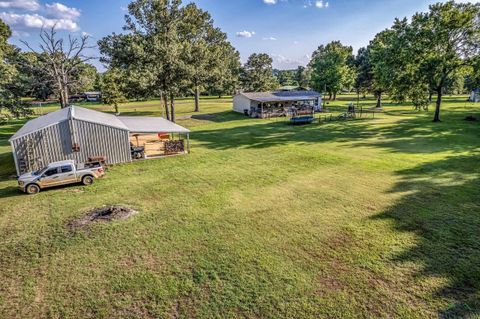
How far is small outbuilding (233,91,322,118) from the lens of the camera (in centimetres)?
4438

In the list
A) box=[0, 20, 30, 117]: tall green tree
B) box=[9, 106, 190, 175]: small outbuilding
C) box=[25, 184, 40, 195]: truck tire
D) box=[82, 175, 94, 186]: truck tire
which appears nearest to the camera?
box=[25, 184, 40, 195]: truck tire

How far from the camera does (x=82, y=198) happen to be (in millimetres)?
13727

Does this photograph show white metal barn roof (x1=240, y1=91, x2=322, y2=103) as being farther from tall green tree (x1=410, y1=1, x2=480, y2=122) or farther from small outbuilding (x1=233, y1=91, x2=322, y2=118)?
tall green tree (x1=410, y1=1, x2=480, y2=122)

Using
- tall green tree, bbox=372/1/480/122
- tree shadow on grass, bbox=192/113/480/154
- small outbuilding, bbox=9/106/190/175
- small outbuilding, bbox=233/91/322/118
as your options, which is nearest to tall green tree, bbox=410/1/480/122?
tall green tree, bbox=372/1/480/122

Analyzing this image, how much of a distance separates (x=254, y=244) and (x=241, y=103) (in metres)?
41.0

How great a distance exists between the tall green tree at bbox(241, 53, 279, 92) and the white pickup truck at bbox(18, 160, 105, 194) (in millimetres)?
65867

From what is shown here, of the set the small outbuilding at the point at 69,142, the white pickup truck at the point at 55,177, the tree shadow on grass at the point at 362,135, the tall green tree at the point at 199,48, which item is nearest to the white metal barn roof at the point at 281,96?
the tall green tree at the point at 199,48

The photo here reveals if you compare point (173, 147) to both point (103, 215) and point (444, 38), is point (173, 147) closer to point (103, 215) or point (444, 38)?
point (103, 215)

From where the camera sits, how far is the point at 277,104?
153 feet

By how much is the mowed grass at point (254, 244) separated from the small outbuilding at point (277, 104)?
27.1 metres

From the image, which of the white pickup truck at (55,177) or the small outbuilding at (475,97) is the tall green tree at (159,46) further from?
the small outbuilding at (475,97)

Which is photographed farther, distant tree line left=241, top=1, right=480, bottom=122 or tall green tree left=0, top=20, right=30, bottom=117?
distant tree line left=241, top=1, right=480, bottom=122

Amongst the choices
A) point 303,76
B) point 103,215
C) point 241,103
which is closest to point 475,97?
point 303,76

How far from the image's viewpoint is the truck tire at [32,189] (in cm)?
1428
